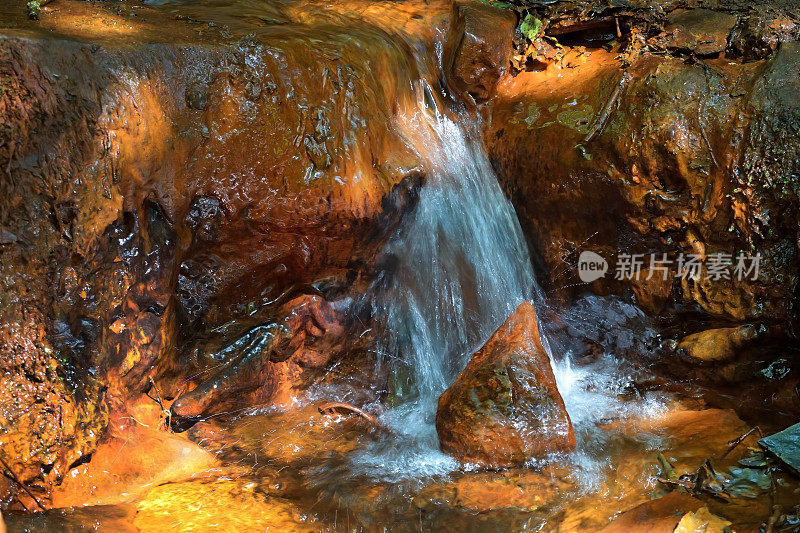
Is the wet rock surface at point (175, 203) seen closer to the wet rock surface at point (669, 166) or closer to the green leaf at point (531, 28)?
the wet rock surface at point (669, 166)

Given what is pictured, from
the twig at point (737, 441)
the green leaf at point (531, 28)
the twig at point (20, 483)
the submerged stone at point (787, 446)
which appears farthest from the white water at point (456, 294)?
the twig at point (20, 483)

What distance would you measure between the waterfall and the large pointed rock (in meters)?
0.53

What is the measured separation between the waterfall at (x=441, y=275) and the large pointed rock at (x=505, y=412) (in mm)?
531

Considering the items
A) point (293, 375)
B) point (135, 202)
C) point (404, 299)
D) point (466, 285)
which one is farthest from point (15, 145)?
point (466, 285)

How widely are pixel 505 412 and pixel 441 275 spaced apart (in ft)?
3.95

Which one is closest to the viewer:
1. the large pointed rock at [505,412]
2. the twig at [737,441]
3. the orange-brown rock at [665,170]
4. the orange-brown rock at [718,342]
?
the twig at [737,441]

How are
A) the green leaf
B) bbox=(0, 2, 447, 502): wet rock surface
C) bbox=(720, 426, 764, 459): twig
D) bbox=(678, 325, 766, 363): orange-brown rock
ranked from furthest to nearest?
the green leaf, bbox=(678, 325, 766, 363): orange-brown rock, bbox=(720, 426, 764, 459): twig, bbox=(0, 2, 447, 502): wet rock surface

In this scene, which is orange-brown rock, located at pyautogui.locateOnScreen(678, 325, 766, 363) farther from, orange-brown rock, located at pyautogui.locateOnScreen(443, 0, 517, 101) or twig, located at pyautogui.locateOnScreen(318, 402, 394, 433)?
orange-brown rock, located at pyautogui.locateOnScreen(443, 0, 517, 101)

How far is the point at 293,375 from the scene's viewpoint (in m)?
4.26

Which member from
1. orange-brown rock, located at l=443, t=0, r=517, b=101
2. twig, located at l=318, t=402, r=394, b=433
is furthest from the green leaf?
twig, located at l=318, t=402, r=394, b=433

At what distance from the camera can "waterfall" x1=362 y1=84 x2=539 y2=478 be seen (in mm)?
4375

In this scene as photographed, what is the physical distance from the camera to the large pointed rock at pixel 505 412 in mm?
3541

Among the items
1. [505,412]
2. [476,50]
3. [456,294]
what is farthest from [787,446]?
[476,50]

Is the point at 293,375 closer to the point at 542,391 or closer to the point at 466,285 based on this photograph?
the point at 466,285
